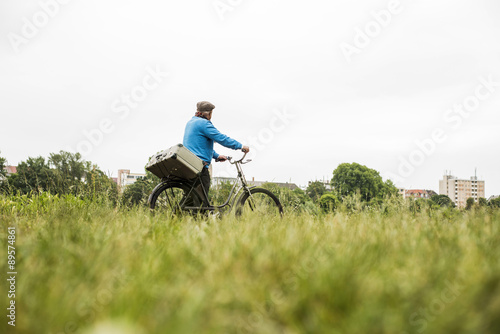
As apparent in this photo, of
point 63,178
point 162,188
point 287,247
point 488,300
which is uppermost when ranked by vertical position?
point 488,300

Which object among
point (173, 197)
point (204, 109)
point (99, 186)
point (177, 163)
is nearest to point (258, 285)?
point (177, 163)

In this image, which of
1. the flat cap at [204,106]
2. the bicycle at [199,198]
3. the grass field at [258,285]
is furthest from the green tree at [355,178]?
the grass field at [258,285]

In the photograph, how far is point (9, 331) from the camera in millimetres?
1434

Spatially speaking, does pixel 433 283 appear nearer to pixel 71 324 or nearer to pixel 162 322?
pixel 162 322

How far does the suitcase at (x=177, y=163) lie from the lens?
17.8ft

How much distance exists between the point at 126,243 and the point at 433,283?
1.78 m

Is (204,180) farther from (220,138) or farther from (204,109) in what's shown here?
(204,109)

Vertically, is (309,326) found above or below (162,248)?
above

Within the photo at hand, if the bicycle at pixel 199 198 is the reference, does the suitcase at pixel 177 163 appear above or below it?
above

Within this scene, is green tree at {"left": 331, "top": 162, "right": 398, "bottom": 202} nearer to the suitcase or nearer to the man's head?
the man's head

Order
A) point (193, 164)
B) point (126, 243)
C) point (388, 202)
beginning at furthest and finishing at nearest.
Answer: point (388, 202) → point (193, 164) → point (126, 243)

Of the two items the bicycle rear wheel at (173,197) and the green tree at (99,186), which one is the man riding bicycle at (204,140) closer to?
the bicycle rear wheel at (173,197)

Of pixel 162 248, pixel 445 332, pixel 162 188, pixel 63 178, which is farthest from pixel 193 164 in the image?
pixel 445 332

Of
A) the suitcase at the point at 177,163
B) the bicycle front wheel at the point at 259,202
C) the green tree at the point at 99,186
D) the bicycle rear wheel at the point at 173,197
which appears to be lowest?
the green tree at the point at 99,186
